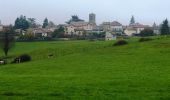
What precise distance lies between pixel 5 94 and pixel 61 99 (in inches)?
118

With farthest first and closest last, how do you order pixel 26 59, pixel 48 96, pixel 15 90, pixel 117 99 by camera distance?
pixel 26 59 → pixel 15 90 → pixel 48 96 → pixel 117 99

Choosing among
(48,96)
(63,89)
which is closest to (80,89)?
(63,89)

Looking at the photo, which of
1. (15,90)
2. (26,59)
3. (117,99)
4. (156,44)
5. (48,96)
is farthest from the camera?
(156,44)

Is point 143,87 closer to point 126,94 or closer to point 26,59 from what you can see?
point 126,94

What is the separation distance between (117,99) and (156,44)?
165 feet

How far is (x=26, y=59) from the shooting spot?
59.8 m

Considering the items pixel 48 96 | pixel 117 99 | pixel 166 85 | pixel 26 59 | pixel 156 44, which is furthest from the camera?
pixel 156 44

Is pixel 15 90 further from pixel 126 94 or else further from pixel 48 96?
pixel 126 94

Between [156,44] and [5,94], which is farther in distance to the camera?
[156,44]

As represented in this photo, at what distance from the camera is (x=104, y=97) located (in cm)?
1795

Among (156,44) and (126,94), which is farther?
(156,44)

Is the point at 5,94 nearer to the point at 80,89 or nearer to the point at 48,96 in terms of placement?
the point at 48,96

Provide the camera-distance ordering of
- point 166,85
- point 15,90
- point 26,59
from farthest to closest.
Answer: point 26,59 < point 166,85 < point 15,90

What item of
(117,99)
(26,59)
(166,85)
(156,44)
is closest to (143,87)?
(166,85)
